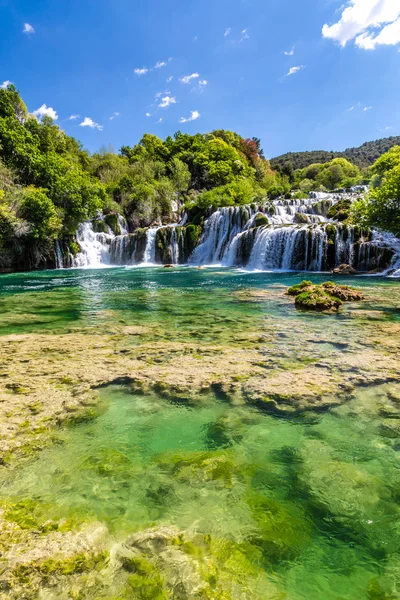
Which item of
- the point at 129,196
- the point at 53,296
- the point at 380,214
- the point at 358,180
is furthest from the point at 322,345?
the point at 358,180

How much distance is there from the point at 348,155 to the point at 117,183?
374 feet

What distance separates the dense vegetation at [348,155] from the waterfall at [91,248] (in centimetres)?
8871

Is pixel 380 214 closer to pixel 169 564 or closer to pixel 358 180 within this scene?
pixel 169 564

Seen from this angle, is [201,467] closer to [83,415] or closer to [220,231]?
[83,415]

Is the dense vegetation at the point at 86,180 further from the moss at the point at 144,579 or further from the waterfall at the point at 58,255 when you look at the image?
the moss at the point at 144,579

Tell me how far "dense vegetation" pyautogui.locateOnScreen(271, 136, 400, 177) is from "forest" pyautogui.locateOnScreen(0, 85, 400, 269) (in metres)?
37.7

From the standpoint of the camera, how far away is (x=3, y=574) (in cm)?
188

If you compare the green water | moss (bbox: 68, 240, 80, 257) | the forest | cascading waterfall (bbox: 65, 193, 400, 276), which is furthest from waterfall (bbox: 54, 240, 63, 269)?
the green water

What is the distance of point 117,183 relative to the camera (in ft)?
167

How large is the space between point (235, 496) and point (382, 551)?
1016mm

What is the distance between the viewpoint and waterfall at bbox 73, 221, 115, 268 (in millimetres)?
36906

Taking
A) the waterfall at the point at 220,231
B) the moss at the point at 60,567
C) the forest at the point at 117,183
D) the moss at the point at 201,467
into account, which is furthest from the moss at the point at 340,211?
the moss at the point at 60,567

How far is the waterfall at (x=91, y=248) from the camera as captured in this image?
36906mm

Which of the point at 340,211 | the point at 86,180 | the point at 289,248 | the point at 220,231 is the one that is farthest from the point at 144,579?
the point at 86,180
